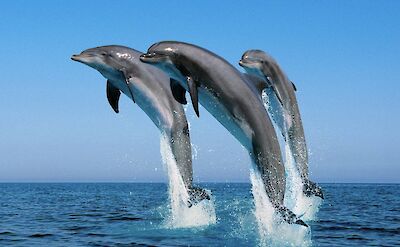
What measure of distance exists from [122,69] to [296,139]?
596 cm

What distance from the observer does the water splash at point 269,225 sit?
1352 centimetres

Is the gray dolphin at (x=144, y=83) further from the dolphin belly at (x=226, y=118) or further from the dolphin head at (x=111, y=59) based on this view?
the dolphin belly at (x=226, y=118)

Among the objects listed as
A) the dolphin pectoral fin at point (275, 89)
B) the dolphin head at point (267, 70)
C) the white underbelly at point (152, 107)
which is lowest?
the white underbelly at point (152, 107)

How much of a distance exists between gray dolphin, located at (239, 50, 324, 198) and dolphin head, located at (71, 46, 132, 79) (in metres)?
3.49

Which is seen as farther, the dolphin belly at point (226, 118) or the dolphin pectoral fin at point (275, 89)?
the dolphin pectoral fin at point (275, 89)

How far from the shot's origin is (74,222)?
23.0 m

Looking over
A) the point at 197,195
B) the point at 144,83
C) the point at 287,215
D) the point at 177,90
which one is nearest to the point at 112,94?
the point at 144,83

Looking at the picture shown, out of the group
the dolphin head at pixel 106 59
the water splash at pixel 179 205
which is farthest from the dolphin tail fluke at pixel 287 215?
the dolphin head at pixel 106 59

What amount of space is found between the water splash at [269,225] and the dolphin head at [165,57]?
3089 mm

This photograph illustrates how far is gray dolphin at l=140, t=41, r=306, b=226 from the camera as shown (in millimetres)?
13359

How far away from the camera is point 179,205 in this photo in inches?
741

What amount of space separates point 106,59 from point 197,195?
4.82 m

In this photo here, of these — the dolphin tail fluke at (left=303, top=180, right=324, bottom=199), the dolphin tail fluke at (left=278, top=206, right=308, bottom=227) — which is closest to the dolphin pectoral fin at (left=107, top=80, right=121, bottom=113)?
the dolphin tail fluke at (left=303, top=180, right=324, bottom=199)

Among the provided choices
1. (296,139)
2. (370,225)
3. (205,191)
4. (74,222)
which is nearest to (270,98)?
(296,139)
